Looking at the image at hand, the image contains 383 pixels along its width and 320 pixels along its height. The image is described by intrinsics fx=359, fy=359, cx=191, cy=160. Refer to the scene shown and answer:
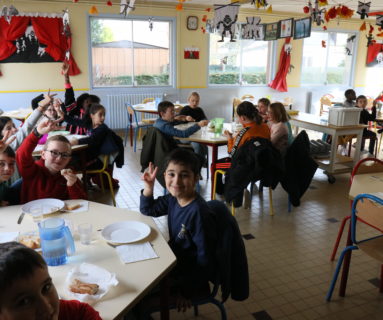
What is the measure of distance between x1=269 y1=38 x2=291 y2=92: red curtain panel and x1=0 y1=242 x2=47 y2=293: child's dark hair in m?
8.92

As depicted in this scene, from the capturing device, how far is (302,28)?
19.5 feet

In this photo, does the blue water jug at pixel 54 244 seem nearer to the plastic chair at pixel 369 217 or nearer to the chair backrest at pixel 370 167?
the plastic chair at pixel 369 217

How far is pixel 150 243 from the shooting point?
1565 mm

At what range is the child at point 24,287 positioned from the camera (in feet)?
2.45

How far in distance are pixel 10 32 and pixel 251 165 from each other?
5.82m

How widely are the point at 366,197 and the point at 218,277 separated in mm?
892

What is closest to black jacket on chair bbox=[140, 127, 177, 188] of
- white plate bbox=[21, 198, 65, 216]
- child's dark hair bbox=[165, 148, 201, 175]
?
white plate bbox=[21, 198, 65, 216]

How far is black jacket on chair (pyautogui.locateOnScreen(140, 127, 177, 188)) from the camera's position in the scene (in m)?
3.60

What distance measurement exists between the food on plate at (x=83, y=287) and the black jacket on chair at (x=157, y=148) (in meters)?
2.35

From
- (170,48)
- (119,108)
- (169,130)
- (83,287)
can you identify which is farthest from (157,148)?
(170,48)

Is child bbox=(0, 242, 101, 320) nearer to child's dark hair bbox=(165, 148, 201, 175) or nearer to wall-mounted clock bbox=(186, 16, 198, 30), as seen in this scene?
child's dark hair bbox=(165, 148, 201, 175)

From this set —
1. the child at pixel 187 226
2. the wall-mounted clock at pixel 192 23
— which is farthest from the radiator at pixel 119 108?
the child at pixel 187 226

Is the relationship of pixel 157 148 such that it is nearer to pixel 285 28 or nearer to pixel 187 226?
pixel 187 226

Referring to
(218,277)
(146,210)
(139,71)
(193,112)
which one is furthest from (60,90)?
(218,277)
